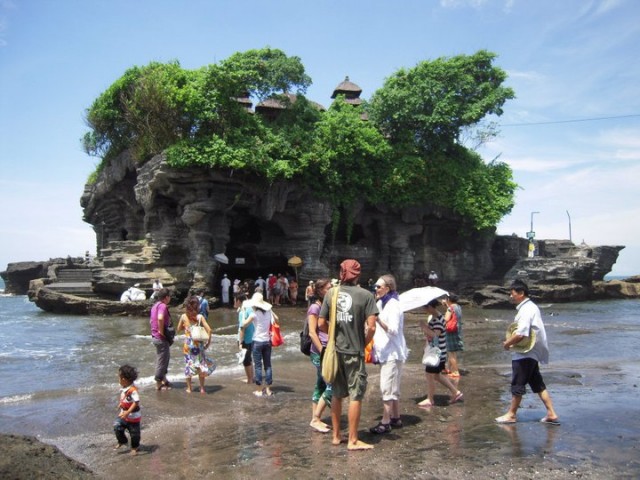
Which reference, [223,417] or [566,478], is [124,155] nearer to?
[223,417]

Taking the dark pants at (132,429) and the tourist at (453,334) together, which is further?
the tourist at (453,334)

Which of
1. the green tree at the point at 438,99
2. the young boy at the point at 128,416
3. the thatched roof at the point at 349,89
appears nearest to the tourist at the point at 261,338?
the young boy at the point at 128,416

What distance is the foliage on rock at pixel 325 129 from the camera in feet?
76.4

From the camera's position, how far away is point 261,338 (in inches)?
334

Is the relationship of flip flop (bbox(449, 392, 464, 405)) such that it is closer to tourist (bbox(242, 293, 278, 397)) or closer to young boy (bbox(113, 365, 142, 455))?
tourist (bbox(242, 293, 278, 397))

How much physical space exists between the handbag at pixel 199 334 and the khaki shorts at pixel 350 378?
3.74 metres

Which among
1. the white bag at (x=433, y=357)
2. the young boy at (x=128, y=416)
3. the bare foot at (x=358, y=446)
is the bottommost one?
the bare foot at (x=358, y=446)

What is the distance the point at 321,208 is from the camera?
27266 mm

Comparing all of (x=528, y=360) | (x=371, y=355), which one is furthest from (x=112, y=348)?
(x=528, y=360)

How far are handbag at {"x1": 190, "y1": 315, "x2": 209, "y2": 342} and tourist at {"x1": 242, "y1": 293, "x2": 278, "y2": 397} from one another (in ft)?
2.30

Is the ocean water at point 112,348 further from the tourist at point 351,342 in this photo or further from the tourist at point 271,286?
the tourist at point 351,342

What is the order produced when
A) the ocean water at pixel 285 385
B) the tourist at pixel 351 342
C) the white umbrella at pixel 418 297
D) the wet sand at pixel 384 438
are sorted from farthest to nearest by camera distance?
the white umbrella at pixel 418 297, the ocean water at pixel 285 385, the tourist at pixel 351 342, the wet sand at pixel 384 438

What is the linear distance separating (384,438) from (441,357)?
1777 mm

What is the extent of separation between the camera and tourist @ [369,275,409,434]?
20.1 feet
